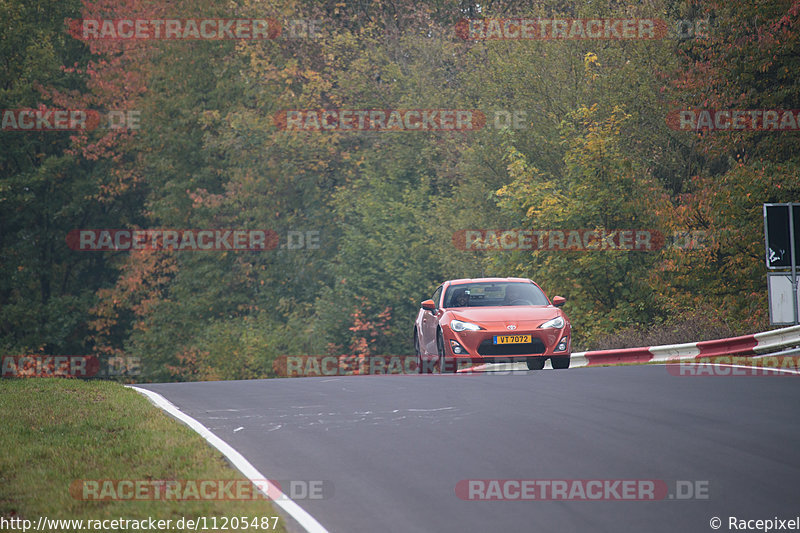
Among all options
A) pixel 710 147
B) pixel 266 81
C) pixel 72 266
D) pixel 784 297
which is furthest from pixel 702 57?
pixel 72 266

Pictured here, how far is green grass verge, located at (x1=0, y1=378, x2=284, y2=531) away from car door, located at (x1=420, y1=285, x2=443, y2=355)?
6.22 m

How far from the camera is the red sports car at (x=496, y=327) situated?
57.2 feet

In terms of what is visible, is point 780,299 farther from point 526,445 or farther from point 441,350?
point 526,445

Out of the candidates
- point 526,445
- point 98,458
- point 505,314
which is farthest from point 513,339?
point 98,458

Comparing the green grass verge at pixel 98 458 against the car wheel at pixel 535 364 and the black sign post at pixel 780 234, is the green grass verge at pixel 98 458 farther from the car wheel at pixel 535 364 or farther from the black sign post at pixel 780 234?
the black sign post at pixel 780 234

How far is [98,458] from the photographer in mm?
9469

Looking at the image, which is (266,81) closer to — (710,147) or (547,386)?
(710,147)

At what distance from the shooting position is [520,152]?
38.9m

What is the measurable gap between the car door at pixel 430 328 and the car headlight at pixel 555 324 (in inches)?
82.1

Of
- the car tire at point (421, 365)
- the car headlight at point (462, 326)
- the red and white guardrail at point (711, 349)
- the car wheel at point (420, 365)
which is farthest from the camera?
the car wheel at point (420, 365)

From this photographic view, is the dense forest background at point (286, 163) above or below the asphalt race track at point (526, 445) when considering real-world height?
above

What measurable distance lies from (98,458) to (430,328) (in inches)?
414

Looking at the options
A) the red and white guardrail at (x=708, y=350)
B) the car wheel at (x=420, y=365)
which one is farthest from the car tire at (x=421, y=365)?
the red and white guardrail at (x=708, y=350)

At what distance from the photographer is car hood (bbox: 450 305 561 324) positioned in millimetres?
17641
